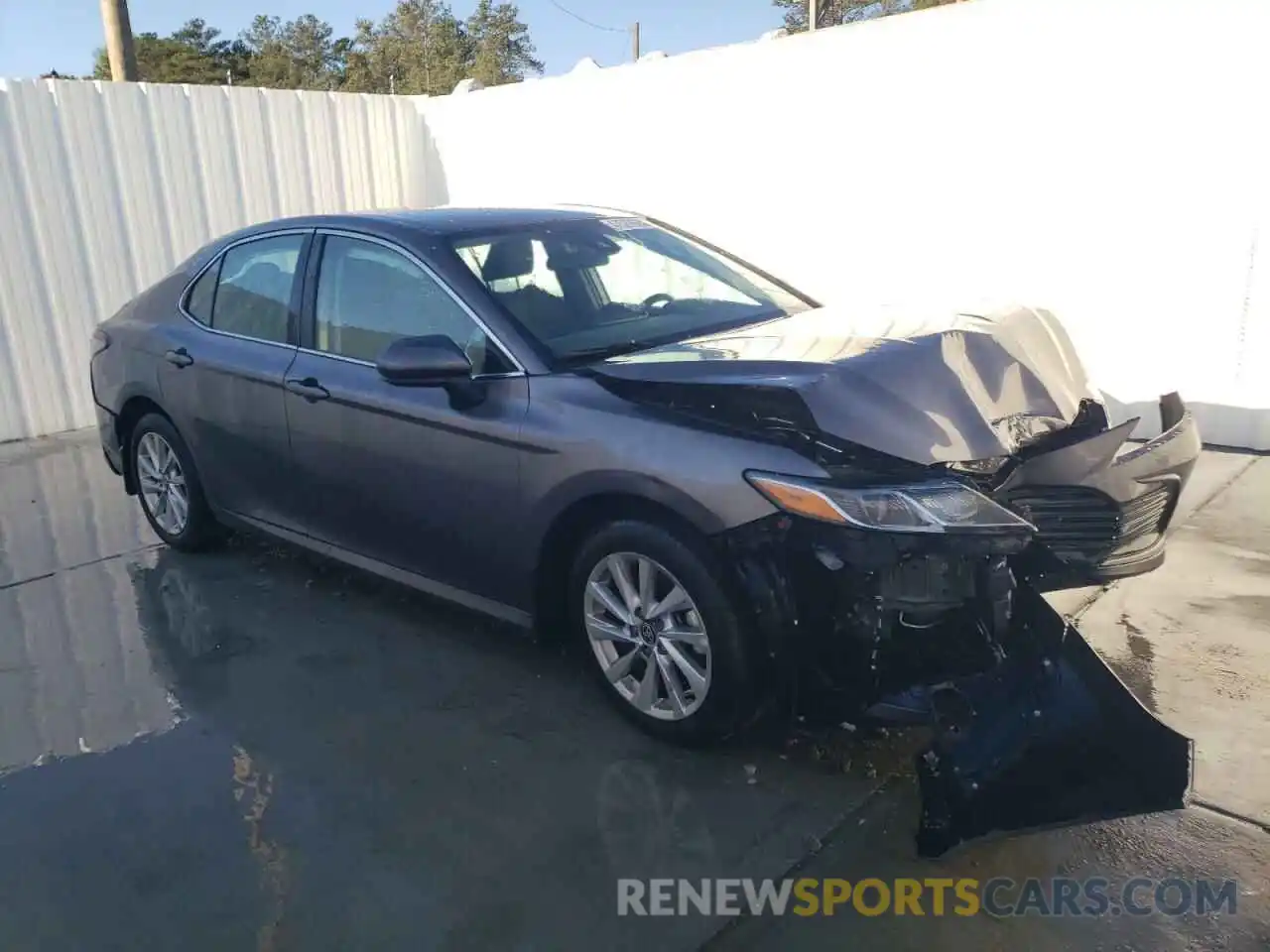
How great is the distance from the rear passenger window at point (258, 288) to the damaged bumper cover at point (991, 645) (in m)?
2.45

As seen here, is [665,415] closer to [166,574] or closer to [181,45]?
[166,574]

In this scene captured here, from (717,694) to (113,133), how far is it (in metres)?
7.49

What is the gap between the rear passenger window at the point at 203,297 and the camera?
15.8ft

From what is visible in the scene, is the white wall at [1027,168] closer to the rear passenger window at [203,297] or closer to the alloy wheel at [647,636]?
the alloy wheel at [647,636]

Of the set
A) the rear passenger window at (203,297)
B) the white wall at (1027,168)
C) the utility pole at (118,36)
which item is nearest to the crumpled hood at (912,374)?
the white wall at (1027,168)

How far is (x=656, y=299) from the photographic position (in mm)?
4012

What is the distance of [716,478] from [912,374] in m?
0.65

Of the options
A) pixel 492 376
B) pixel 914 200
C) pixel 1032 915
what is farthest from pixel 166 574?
pixel 914 200

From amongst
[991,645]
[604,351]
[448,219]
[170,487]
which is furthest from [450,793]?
[170,487]

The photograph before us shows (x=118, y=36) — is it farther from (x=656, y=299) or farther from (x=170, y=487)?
(x=656, y=299)

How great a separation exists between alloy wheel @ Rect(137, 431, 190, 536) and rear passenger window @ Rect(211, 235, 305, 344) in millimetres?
807

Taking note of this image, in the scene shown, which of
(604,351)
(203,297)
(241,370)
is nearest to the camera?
(604,351)

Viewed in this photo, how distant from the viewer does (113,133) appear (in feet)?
26.7

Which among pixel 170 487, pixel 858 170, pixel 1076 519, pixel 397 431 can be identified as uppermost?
pixel 858 170
